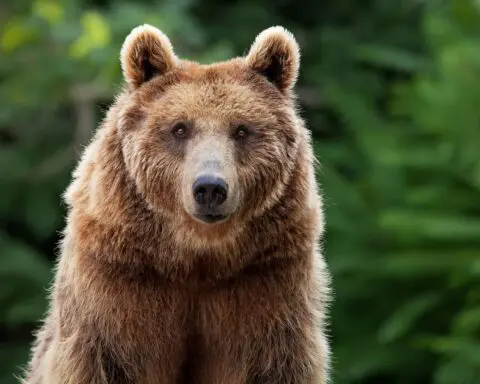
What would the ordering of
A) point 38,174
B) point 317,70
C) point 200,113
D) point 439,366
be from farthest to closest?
1. point 317,70
2. point 38,174
3. point 439,366
4. point 200,113

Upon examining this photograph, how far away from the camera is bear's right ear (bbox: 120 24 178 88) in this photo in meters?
6.70

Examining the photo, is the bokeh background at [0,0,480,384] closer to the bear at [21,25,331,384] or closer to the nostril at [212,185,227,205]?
the bear at [21,25,331,384]

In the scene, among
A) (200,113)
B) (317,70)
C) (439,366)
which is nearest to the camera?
(200,113)

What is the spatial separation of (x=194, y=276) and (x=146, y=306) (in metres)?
0.24

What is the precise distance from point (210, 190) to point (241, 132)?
421 mm

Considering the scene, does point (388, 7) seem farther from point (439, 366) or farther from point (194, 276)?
point (194, 276)

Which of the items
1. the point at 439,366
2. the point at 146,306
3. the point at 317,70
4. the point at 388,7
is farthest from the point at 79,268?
the point at 388,7

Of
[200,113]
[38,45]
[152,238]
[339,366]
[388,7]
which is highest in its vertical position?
[388,7]

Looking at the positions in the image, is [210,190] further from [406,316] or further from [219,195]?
[406,316]

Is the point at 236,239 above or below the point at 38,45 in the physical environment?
below

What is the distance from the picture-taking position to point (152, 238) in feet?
21.6

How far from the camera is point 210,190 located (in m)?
6.27

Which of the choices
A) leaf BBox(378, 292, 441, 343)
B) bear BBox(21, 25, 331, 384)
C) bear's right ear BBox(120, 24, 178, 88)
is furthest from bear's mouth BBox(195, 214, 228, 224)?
leaf BBox(378, 292, 441, 343)

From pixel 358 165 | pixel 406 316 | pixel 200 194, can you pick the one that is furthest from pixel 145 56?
pixel 358 165
